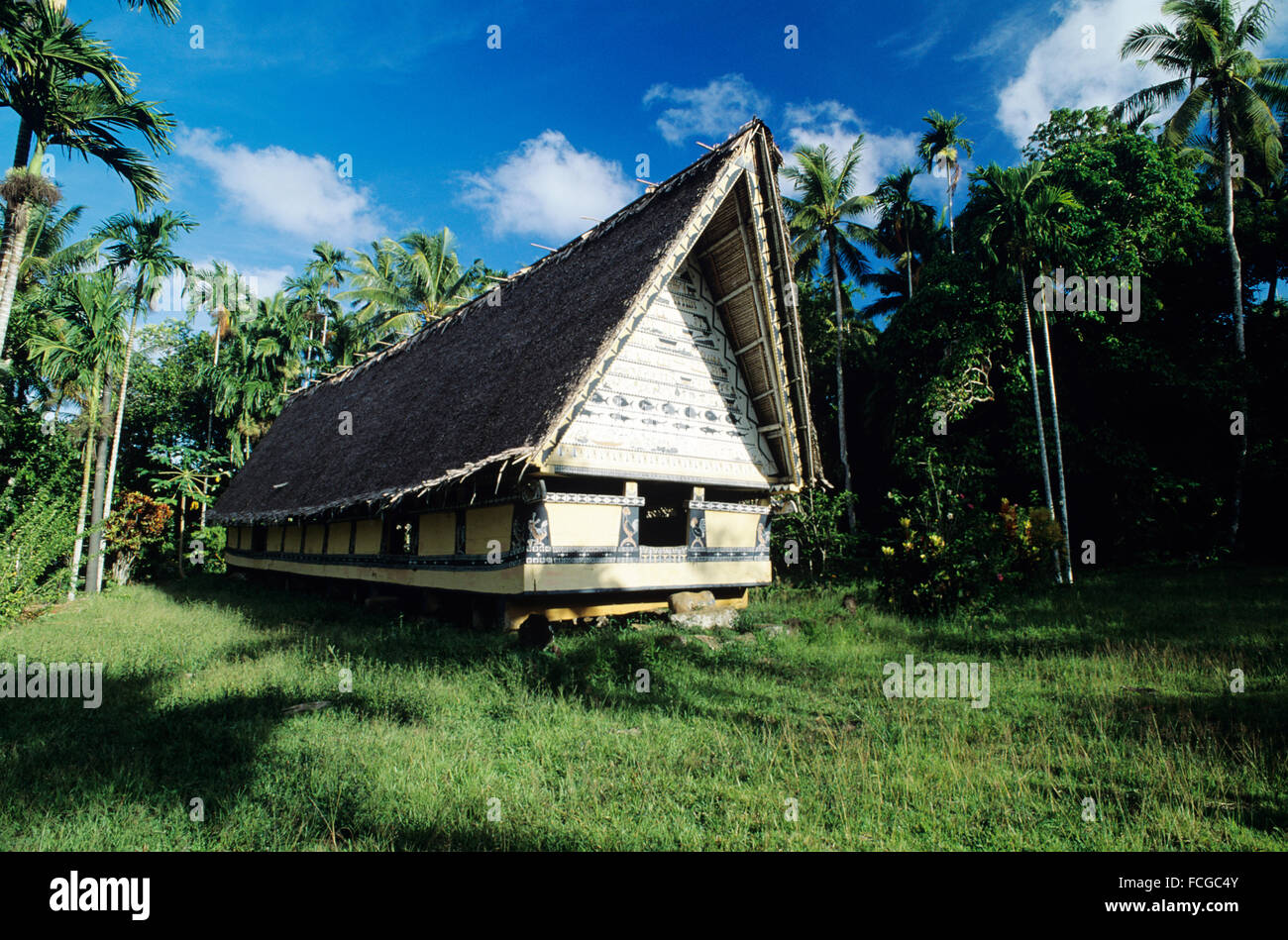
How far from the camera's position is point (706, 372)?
1145 cm

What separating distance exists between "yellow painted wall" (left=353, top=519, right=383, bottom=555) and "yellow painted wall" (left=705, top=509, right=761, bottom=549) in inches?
261

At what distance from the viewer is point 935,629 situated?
10.0m

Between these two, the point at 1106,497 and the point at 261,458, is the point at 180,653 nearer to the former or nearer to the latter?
the point at 261,458

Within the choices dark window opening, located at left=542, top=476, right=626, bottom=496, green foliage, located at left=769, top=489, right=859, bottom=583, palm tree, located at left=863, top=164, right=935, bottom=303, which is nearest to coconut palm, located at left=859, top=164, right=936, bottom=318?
palm tree, located at left=863, top=164, right=935, bottom=303

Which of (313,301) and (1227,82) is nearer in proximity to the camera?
(1227,82)

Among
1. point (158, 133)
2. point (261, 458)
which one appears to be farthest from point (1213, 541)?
point (261, 458)

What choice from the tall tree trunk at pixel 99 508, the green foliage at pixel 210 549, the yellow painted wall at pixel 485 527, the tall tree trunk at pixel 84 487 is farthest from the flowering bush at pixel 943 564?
the green foliage at pixel 210 549

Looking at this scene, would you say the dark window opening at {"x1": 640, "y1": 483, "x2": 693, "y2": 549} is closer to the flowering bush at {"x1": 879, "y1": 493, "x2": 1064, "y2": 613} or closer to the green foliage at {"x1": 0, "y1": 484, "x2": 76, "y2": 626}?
the flowering bush at {"x1": 879, "y1": 493, "x2": 1064, "y2": 613}

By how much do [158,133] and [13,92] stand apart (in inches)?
71.9

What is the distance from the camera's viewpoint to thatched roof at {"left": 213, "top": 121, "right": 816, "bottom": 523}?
9.31m

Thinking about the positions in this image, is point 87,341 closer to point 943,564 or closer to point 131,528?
point 131,528

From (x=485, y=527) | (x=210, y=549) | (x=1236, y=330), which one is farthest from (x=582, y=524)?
(x=210, y=549)

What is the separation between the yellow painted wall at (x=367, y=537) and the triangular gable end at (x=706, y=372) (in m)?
5.86

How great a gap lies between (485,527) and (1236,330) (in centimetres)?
Result: 2171
